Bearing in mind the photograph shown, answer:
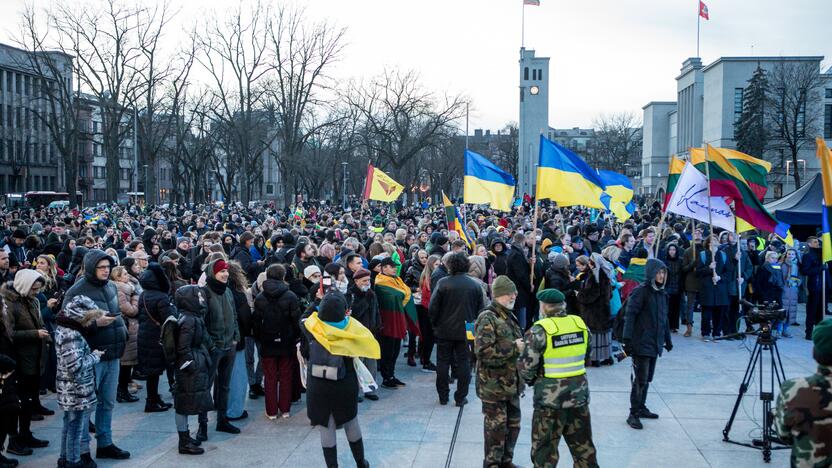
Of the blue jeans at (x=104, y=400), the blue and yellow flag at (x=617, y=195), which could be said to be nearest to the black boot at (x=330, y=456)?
the blue jeans at (x=104, y=400)

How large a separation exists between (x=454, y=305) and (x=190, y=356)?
301 centimetres

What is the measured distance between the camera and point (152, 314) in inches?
310

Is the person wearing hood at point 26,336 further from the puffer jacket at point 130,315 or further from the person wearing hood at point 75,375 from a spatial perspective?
the puffer jacket at point 130,315

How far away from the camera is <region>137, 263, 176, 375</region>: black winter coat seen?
309 inches

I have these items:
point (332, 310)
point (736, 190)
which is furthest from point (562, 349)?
point (736, 190)

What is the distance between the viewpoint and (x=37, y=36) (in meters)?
45.0

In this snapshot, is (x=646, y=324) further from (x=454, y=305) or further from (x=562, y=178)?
(x=562, y=178)

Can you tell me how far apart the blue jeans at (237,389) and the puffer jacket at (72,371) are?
72.8 inches

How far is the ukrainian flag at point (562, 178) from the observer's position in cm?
1091

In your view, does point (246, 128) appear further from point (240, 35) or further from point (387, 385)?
point (387, 385)

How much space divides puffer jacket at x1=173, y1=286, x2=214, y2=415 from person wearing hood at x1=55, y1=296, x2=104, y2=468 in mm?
740

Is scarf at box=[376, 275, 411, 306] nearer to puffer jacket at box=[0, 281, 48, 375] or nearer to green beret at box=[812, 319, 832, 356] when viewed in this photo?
puffer jacket at box=[0, 281, 48, 375]

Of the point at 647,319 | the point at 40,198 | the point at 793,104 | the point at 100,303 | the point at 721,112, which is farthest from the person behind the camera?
the point at 721,112

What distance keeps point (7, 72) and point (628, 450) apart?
8425 centimetres
